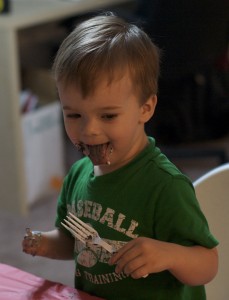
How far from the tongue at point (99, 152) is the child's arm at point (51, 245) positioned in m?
0.21

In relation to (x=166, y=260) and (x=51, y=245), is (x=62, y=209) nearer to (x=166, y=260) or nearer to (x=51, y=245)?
(x=51, y=245)

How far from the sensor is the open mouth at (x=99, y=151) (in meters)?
1.01

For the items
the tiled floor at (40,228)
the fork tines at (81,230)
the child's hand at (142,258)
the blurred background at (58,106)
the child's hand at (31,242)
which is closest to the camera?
the child's hand at (142,258)

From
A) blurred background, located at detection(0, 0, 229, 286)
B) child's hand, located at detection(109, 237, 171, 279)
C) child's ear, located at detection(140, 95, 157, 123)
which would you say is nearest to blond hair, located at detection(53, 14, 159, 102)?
child's ear, located at detection(140, 95, 157, 123)

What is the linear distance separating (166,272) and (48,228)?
154 centimetres

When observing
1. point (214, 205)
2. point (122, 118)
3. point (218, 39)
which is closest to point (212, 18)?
point (218, 39)

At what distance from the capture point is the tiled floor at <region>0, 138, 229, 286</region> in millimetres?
2303

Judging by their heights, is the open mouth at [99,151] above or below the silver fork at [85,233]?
above

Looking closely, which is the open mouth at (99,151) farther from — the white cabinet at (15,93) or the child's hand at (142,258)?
the white cabinet at (15,93)

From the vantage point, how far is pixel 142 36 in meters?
1.04

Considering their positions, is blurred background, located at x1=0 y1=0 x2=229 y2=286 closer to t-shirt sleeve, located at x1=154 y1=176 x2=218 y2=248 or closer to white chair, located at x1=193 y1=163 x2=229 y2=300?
white chair, located at x1=193 y1=163 x2=229 y2=300

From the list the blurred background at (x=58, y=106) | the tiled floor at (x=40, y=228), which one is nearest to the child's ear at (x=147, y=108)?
the blurred background at (x=58, y=106)

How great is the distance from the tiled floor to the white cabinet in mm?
69

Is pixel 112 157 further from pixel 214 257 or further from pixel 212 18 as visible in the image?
pixel 212 18
